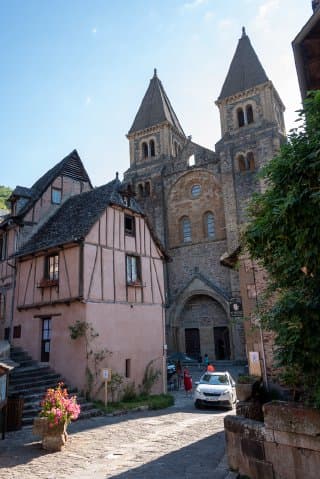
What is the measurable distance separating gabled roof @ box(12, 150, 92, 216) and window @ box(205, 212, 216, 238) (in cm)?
1370

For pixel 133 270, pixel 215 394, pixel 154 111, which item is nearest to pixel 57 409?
pixel 215 394

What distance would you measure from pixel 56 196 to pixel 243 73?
2449 cm

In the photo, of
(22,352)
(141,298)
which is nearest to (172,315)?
(141,298)

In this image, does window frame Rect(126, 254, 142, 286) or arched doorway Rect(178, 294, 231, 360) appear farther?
arched doorway Rect(178, 294, 231, 360)

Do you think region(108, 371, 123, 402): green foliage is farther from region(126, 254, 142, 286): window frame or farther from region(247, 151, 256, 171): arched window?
region(247, 151, 256, 171): arched window

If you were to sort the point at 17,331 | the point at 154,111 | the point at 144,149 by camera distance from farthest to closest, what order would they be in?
the point at 154,111
the point at 144,149
the point at 17,331

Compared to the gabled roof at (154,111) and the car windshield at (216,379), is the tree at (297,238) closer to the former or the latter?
the car windshield at (216,379)

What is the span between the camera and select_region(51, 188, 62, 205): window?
722 inches

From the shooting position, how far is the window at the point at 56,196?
18.3 metres

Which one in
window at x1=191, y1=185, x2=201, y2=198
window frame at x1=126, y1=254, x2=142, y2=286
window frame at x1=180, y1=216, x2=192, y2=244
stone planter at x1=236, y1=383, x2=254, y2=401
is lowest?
stone planter at x1=236, y1=383, x2=254, y2=401

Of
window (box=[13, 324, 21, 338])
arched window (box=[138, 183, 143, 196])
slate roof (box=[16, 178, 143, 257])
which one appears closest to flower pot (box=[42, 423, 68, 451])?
slate roof (box=[16, 178, 143, 257])

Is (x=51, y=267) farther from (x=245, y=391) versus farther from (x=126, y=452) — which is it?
(x=245, y=391)

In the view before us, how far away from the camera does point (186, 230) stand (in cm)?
3244

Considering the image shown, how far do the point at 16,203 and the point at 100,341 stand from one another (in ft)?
27.0
